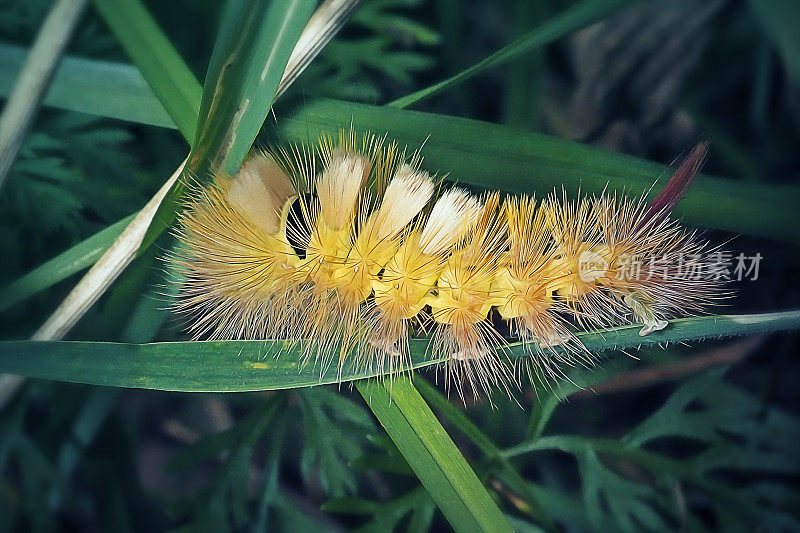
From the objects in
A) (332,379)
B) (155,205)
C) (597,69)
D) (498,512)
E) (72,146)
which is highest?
(597,69)

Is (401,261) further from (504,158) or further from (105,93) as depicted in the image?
(105,93)

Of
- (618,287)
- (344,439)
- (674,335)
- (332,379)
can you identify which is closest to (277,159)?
(332,379)

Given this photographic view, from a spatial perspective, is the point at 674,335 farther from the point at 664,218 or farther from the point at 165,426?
the point at 165,426

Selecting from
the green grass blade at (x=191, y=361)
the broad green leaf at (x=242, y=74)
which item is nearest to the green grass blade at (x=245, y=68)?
the broad green leaf at (x=242, y=74)

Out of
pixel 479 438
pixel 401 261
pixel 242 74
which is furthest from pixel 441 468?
pixel 242 74

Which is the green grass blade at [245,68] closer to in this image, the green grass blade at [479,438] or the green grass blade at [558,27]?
the green grass blade at [558,27]

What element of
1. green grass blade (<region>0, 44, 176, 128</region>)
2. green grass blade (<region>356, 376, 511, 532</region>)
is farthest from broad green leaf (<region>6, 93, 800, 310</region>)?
green grass blade (<region>356, 376, 511, 532</region>)
